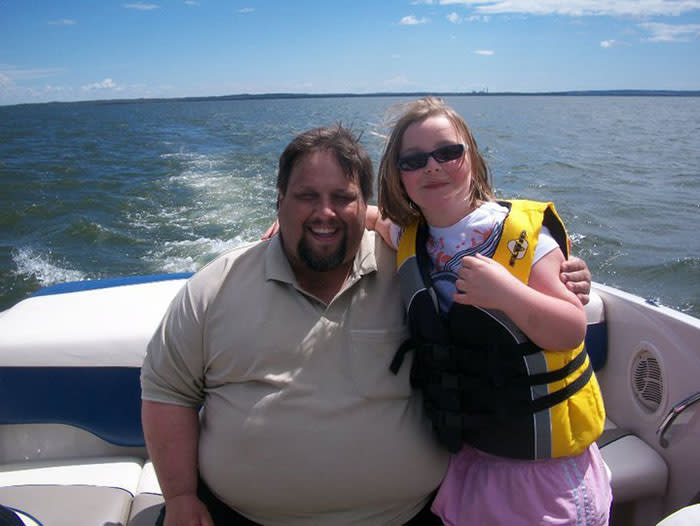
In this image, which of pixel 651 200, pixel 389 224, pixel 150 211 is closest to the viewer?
pixel 389 224

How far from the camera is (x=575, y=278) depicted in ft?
4.69

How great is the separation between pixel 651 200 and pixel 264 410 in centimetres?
902

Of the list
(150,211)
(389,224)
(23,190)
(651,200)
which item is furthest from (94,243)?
(651,200)

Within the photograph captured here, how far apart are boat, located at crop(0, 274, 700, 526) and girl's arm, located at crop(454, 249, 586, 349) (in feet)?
2.49

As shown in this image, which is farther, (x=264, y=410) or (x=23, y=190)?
(x=23, y=190)

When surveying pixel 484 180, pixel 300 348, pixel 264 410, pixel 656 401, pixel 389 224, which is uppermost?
pixel 484 180

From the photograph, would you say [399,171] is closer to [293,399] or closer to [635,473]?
[293,399]

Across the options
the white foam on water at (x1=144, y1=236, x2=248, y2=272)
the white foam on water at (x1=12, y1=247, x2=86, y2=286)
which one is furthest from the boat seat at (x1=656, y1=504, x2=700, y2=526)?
Result: the white foam on water at (x1=12, y1=247, x2=86, y2=286)

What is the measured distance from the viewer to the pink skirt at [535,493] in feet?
4.50

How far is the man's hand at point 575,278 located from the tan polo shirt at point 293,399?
17.9 inches

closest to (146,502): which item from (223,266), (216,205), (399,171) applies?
(223,266)

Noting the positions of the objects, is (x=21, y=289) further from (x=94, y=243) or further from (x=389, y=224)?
(x=389, y=224)

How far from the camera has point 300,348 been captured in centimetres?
151

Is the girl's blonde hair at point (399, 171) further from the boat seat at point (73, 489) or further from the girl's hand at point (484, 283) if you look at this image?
the boat seat at point (73, 489)
